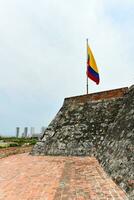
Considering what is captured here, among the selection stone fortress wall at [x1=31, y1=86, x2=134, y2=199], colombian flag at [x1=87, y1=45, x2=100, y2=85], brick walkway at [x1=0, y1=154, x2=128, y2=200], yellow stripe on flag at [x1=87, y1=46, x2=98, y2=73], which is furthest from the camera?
yellow stripe on flag at [x1=87, y1=46, x2=98, y2=73]

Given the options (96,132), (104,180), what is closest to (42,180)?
(104,180)

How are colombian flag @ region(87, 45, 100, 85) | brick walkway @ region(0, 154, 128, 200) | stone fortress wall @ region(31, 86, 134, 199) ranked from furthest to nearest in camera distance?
1. colombian flag @ region(87, 45, 100, 85)
2. stone fortress wall @ region(31, 86, 134, 199)
3. brick walkway @ region(0, 154, 128, 200)

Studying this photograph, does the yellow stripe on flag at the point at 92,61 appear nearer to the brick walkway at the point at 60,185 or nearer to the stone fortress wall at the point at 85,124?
the stone fortress wall at the point at 85,124

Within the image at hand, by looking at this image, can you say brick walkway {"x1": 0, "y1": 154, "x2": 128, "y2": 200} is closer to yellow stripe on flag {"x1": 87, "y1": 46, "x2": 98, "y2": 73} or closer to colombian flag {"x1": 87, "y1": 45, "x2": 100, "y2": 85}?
colombian flag {"x1": 87, "y1": 45, "x2": 100, "y2": 85}

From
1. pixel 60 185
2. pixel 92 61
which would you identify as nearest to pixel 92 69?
pixel 92 61

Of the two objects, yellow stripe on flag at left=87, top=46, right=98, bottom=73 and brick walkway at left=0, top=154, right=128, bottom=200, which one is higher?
yellow stripe on flag at left=87, top=46, right=98, bottom=73

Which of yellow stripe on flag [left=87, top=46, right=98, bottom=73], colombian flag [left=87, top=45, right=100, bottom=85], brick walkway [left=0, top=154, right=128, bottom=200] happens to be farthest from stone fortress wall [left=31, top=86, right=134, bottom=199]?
brick walkway [left=0, top=154, right=128, bottom=200]

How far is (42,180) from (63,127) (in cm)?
706

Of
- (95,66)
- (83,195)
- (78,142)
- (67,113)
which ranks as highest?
(95,66)

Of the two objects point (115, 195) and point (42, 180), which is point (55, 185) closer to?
point (42, 180)

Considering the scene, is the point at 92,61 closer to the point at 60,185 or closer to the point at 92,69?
the point at 92,69

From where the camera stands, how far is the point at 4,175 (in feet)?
26.6

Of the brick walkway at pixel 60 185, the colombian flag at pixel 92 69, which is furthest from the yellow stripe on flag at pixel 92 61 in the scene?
the brick walkway at pixel 60 185

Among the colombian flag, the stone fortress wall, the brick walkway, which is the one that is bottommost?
the brick walkway
